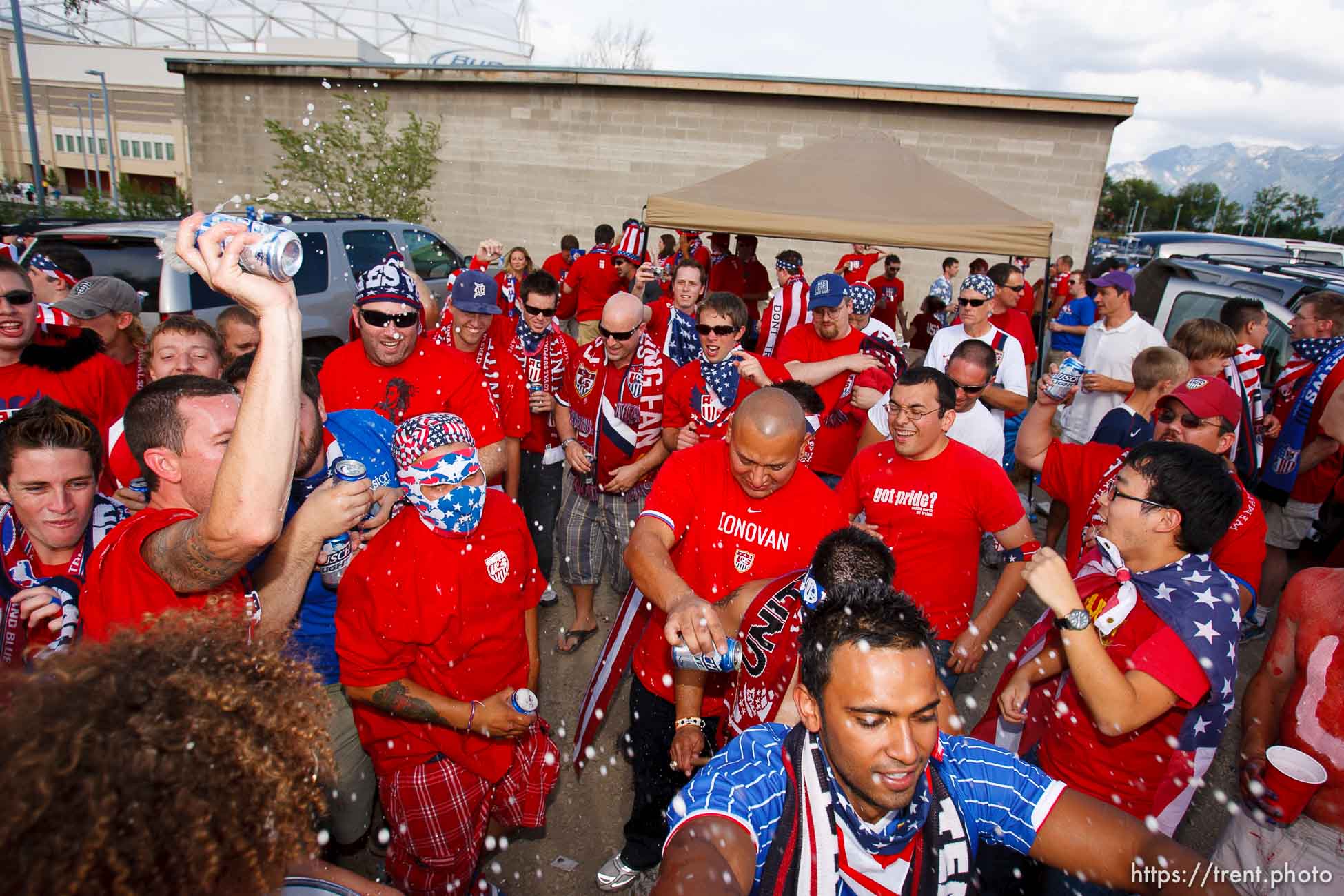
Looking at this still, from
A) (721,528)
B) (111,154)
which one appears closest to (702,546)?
(721,528)

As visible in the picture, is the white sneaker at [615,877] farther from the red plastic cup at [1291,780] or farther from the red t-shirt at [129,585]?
the red plastic cup at [1291,780]

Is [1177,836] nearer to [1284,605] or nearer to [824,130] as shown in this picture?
[1284,605]

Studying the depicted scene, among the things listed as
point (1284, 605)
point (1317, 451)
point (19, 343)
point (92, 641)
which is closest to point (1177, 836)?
point (1284, 605)

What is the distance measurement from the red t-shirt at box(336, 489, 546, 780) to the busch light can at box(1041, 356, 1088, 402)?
108 inches

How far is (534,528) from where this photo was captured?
5281 mm

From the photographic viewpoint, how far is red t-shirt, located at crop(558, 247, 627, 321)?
33.8ft

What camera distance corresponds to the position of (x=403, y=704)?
2.56 m

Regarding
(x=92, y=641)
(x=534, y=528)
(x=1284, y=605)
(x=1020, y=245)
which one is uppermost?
(x=1020, y=245)

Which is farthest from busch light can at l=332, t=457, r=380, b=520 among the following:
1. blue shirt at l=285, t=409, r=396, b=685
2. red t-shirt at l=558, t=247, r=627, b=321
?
red t-shirt at l=558, t=247, r=627, b=321

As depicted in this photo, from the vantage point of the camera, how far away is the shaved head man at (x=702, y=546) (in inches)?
115

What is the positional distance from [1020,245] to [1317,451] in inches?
95.9

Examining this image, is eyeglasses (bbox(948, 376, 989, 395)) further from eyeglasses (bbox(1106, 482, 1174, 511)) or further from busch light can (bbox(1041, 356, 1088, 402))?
eyeglasses (bbox(1106, 482, 1174, 511))

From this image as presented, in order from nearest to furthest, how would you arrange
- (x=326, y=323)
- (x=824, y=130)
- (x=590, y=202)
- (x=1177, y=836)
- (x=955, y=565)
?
(x=955, y=565), (x=1177, y=836), (x=326, y=323), (x=824, y=130), (x=590, y=202)

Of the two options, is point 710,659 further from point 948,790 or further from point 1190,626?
point 1190,626
